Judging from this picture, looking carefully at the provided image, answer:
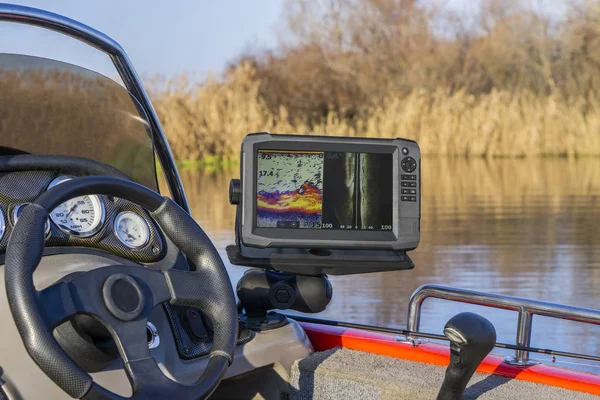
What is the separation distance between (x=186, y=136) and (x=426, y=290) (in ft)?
48.3

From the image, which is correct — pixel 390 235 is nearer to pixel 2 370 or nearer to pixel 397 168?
pixel 397 168

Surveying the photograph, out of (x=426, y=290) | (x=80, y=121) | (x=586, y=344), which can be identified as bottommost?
(x=586, y=344)

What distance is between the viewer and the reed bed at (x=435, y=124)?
52.4 ft

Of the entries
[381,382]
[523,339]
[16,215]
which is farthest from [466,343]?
[16,215]

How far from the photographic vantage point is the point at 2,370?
1.95 meters

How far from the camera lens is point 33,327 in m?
1.73

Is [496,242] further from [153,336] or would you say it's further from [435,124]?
[153,336]

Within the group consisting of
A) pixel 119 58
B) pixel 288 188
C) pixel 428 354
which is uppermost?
pixel 119 58

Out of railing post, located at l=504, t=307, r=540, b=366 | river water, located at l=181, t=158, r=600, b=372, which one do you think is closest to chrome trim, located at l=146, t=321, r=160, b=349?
railing post, located at l=504, t=307, r=540, b=366

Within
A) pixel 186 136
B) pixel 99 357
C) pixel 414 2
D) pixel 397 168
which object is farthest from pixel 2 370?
pixel 414 2

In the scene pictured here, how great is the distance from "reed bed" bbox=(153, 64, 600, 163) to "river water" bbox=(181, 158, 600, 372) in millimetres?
411

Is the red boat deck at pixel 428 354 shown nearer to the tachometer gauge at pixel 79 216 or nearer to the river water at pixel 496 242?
the river water at pixel 496 242

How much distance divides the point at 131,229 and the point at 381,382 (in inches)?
27.8

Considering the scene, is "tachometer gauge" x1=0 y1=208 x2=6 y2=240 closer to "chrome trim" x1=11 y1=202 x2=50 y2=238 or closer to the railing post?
"chrome trim" x1=11 y1=202 x2=50 y2=238
